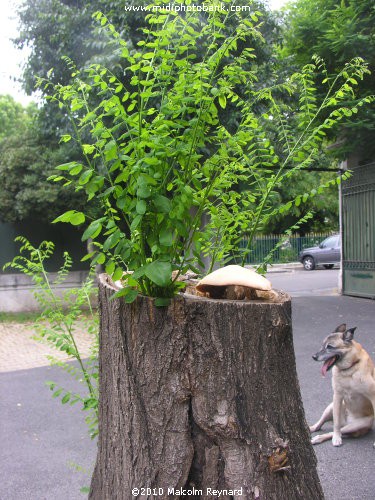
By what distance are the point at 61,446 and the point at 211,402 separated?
3.61 meters

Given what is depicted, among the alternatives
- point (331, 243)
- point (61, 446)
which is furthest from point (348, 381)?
point (331, 243)

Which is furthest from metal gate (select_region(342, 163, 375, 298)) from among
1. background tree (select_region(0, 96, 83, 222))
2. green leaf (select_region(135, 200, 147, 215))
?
green leaf (select_region(135, 200, 147, 215))

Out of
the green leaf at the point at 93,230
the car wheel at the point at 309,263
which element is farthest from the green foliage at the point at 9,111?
the green leaf at the point at 93,230

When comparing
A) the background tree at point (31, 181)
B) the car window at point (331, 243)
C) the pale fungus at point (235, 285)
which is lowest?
the pale fungus at point (235, 285)

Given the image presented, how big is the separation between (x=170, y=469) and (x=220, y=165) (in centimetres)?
114

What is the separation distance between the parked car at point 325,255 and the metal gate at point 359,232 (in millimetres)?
14451

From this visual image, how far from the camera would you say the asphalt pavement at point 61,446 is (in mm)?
3836

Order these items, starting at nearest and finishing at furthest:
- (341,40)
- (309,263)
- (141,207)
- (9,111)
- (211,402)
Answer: (141,207) < (211,402) < (341,40) < (309,263) < (9,111)

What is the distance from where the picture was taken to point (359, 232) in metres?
13.0

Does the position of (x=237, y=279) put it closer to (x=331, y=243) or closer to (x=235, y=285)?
(x=235, y=285)

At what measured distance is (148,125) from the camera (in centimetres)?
167

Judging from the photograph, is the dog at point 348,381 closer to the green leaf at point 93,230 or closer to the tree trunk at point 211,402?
the tree trunk at point 211,402

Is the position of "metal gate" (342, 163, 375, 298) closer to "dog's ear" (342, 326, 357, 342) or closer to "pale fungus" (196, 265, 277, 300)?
"dog's ear" (342, 326, 357, 342)

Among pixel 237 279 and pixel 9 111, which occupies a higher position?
pixel 9 111
